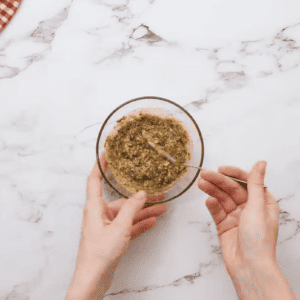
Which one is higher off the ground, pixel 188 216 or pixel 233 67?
pixel 233 67

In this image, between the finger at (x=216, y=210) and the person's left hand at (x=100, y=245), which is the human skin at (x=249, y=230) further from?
the person's left hand at (x=100, y=245)

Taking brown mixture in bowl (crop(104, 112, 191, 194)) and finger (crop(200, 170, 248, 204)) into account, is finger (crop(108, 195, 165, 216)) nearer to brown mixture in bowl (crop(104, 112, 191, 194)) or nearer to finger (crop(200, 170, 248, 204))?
brown mixture in bowl (crop(104, 112, 191, 194))

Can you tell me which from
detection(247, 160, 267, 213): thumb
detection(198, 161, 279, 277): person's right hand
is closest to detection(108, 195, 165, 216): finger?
detection(198, 161, 279, 277): person's right hand

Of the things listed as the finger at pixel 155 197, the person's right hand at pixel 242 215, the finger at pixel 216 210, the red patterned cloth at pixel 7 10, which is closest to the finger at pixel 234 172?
the person's right hand at pixel 242 215

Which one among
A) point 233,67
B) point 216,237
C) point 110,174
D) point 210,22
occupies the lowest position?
point 216,237

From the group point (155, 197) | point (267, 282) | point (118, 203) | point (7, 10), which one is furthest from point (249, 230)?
point (7, 10)

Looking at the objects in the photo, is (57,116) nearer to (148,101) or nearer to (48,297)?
(148,101)

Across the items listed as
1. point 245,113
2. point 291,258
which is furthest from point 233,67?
point 291,258
